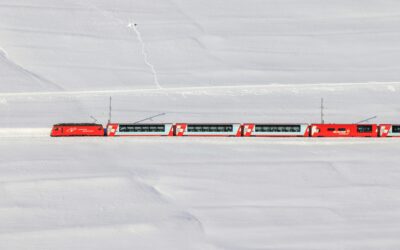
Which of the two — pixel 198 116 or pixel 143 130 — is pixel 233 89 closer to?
pixel 198 116

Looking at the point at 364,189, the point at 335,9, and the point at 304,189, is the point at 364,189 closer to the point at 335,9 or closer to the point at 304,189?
the point at 304,189

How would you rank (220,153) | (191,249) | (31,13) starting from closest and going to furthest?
(191,249) → (220,153) → (31,13)

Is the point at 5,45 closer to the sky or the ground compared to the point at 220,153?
closer to the sky

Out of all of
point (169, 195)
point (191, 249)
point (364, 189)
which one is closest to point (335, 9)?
point (364, 189)

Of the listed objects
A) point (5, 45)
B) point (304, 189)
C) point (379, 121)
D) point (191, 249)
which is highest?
point (5, 45)

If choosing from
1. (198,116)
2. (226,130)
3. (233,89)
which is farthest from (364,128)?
(233,89)

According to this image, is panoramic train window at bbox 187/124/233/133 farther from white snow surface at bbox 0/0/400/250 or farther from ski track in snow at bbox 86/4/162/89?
ski track in snow at bbox 86/4/162/89

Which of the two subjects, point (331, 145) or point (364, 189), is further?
point (331, 145)
